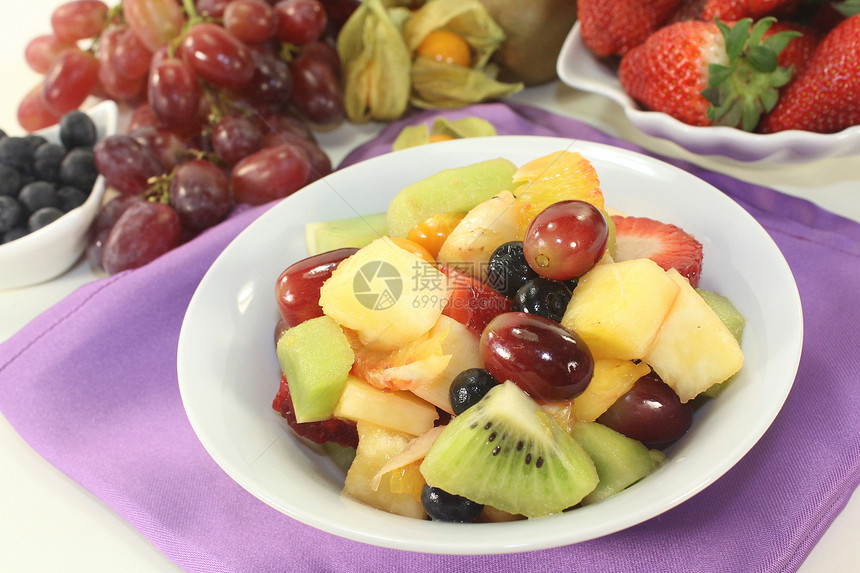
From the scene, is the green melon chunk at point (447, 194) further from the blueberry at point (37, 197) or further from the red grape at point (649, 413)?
the blueberry at point (37, 197)

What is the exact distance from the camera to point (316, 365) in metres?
0.74

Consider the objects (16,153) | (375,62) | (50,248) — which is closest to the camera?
(50,248)

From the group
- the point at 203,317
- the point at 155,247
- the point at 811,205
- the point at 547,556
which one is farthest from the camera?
the point at 155,247

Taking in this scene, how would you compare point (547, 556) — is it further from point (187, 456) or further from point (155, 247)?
point (155, 247)

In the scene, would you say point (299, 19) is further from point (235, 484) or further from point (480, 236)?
point (235, 484)

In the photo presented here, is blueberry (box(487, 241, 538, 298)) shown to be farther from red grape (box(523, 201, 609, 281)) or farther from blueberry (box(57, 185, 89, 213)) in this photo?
blueberry (box(57, 185, 89, 213))

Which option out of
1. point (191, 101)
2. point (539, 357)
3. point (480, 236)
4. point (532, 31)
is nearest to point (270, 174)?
point (191, 101)

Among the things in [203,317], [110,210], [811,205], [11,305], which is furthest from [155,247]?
[811,205]

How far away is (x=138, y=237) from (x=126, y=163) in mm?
215

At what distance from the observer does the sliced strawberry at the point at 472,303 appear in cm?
81

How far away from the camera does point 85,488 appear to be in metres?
0.97

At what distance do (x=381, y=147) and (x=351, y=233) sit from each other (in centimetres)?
61

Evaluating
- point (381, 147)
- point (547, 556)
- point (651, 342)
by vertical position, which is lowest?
point (547, 556)

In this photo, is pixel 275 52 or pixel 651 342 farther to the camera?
pixel 275 52
